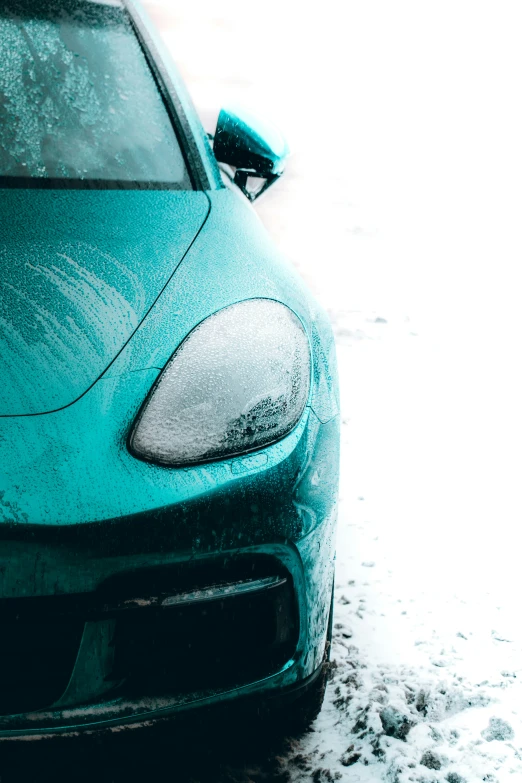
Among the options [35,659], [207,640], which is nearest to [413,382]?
[207,640]

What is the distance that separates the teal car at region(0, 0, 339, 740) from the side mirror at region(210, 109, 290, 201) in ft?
1.63

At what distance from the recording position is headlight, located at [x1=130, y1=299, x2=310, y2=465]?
1177 millimetres

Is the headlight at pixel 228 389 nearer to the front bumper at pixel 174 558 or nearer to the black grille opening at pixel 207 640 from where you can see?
the front bumper at pixel 174 558

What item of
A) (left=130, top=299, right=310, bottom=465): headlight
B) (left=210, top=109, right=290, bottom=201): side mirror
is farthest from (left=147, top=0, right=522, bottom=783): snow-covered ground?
(left=130, top=299, right=310, bottom=465): headlight

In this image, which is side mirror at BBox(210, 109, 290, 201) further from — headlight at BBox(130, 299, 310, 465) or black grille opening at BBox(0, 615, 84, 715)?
black grille opening at BBox(0, 615, 84, 715)

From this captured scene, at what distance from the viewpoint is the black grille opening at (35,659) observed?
1.06 meters

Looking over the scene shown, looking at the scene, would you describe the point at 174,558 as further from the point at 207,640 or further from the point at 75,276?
the point at 75,276

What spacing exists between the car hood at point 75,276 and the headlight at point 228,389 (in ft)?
0.42

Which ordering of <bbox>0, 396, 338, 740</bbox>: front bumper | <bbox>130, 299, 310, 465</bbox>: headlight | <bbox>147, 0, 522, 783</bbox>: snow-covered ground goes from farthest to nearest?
1. <bbox>147, 0, 522, 783</bbox>: snow-covered ground
2. <bbox>130, 299, 310, 465</bbox>: headlight
3. <bbox>0, 396, 338, 740</bbox>: front bumper

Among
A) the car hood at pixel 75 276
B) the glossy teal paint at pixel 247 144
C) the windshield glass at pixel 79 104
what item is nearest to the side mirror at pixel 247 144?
the glossy teal paint at pixel 247 144

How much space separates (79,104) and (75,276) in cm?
67

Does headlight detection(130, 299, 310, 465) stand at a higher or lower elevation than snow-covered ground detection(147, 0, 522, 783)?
higher

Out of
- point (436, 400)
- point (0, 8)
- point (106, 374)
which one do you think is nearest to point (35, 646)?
point (106, 374)

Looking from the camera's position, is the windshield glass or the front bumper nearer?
the front bumper
